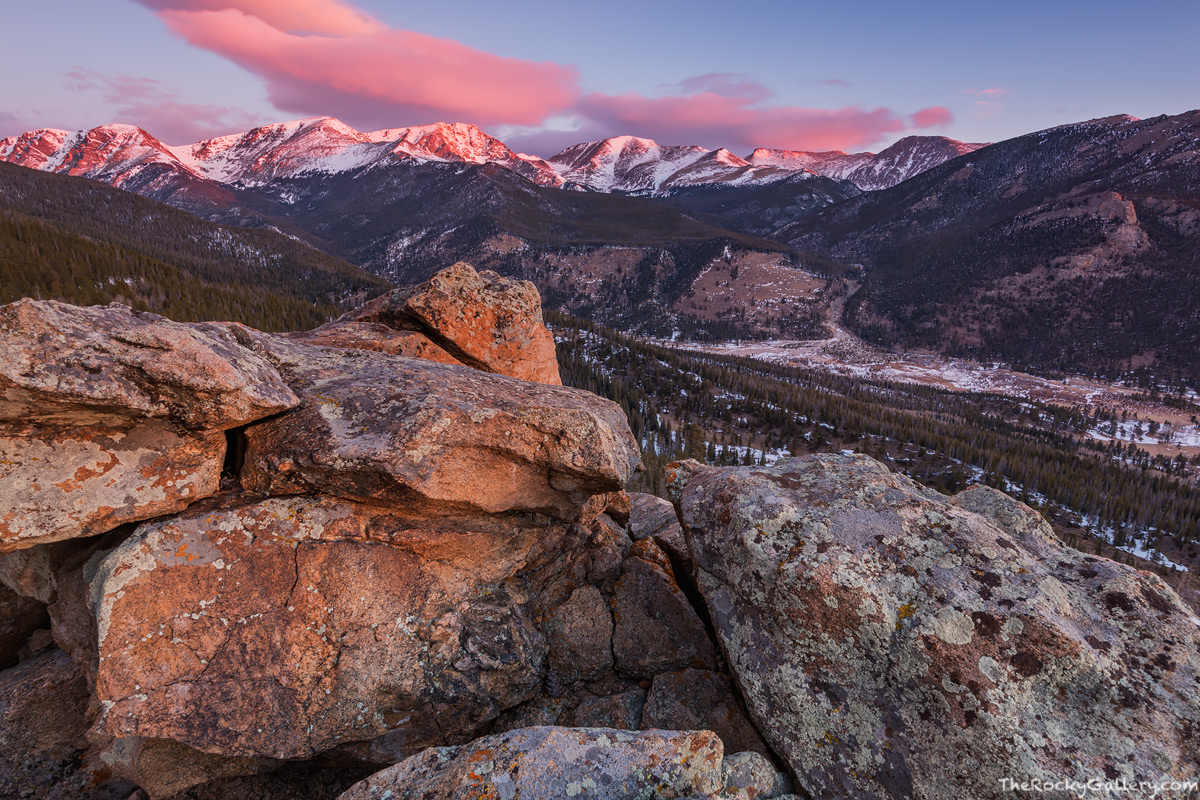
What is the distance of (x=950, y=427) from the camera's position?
278 ft

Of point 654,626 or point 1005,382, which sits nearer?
point 654,626

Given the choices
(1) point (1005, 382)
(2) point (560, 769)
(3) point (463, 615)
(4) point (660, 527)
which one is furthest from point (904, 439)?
(1) point (1005, 382)

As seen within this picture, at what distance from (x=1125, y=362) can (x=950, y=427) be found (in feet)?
391

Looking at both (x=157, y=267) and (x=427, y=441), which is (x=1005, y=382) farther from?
(x=157, y=267)

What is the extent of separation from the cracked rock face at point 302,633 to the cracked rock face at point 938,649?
3947 millimetres

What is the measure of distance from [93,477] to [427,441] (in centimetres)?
379

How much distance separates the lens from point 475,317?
13.7 m

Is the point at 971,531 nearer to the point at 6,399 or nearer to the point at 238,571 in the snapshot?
the point at 238,571

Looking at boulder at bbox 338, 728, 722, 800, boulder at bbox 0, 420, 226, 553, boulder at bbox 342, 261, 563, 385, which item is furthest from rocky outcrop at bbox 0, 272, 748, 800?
boulder at bbox 342, 261, 563, 385

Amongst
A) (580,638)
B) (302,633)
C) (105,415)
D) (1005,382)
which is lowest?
(1005,382)

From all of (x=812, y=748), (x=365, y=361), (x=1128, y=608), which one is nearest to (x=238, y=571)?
(x=365, y=361)

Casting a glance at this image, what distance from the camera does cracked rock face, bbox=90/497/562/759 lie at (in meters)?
5.78

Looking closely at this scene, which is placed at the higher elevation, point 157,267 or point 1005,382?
point 157,267

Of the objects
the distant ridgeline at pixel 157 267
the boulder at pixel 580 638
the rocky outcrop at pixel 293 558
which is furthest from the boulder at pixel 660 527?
the distant ridgeline at pixel 157 267
